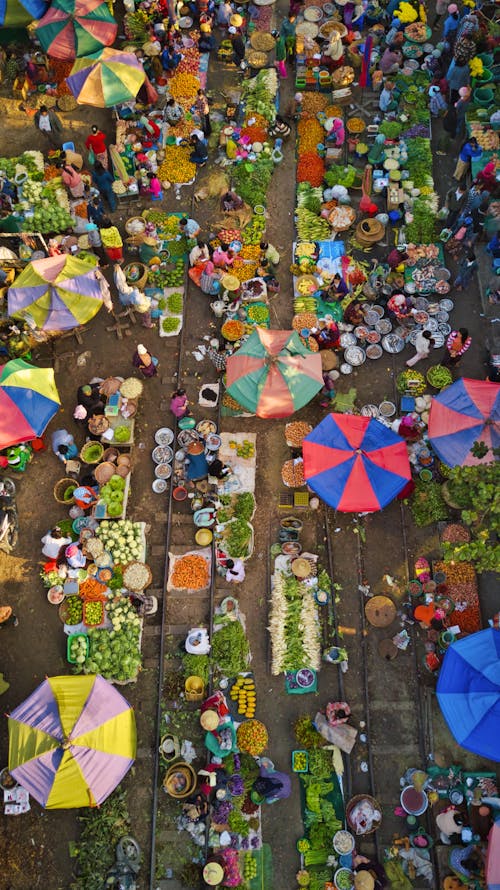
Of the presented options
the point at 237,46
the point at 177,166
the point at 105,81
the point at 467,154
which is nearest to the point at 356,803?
the point at 467,154

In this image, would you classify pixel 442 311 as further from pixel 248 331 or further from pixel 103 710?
pixel 103 710

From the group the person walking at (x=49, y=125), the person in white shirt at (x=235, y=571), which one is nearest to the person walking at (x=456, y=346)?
the person in white shirt at (x=235, y=571)

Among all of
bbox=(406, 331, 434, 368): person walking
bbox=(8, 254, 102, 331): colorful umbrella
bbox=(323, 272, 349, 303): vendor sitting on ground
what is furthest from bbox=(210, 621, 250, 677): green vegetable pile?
bbox=(323, 272, 349, 303): vendor sitting on ground

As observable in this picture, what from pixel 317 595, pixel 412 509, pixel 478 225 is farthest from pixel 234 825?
pixel 478 225

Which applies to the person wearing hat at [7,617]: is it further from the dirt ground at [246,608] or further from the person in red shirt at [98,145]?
the person in red shirt at [98,145]

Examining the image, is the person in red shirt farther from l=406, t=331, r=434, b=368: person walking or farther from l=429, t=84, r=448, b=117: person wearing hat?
l=406, t=331, r=434, b=368: person walking

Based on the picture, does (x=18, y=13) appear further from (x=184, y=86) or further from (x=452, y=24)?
(x=452, y=24)

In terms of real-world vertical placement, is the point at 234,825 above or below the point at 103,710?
below
